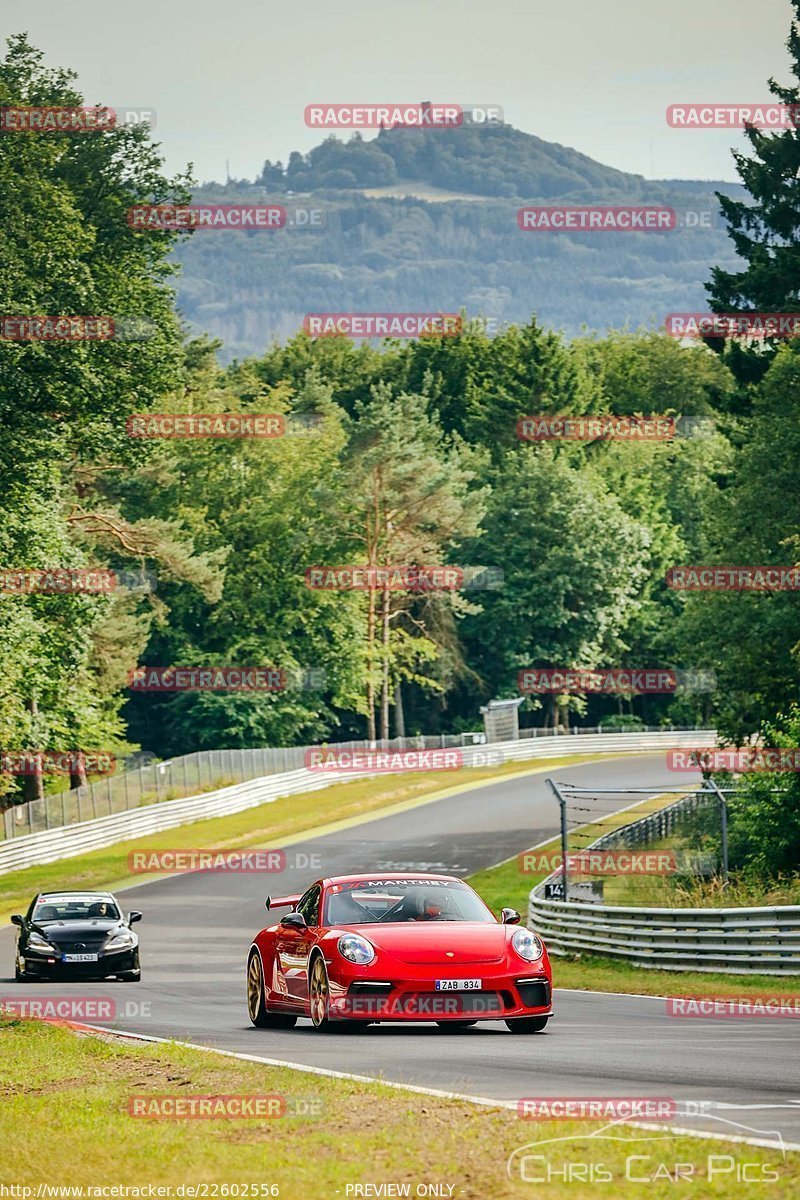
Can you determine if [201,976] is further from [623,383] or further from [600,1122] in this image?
[623,383]

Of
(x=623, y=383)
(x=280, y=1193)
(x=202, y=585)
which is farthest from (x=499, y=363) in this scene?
(x=280, y=1193)

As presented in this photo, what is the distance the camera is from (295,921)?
1603 cm

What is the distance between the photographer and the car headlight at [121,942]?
2578 cm

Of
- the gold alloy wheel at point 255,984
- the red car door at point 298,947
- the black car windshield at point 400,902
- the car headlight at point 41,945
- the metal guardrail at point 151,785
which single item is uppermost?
the black car windshield at point 400,902

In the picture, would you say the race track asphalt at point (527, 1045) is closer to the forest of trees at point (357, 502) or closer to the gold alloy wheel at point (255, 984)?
the gold alloy wheel at point (255, 984)

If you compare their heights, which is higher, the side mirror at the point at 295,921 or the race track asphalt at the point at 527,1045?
the side mirror at the point at 295,921

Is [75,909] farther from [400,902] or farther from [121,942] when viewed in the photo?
[400,902]

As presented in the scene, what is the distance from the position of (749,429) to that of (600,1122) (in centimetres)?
4352

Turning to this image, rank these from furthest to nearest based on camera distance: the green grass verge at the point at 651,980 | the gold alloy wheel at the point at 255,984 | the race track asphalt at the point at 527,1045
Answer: the green grass verge at the point at 651,980
the gold alloy wheel at the point at 255,984
the race track asphalt at the point at 527,1045

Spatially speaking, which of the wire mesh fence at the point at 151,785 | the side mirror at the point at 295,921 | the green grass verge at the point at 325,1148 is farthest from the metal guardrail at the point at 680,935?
the wire mesh fence at the point at 151,785

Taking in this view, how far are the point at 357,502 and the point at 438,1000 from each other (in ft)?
250

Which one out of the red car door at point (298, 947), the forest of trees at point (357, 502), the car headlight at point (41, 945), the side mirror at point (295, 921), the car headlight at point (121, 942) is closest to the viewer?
the red car door at point (298, 947)

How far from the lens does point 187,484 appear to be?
88375 mm

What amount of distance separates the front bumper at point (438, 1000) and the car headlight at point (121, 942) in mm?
11235
